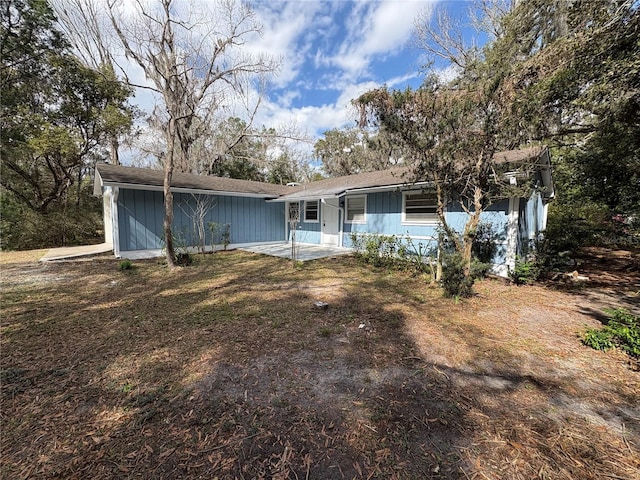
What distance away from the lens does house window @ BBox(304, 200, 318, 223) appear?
1216 cm

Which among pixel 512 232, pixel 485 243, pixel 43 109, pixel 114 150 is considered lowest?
pixel 485 243

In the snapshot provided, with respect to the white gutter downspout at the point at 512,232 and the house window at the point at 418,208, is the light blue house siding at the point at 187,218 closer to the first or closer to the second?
the house window at the point at 418,208

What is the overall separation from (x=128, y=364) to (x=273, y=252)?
7.43 metres

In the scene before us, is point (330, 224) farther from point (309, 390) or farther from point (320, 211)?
point (309, 390)

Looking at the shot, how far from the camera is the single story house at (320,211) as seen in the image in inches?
275

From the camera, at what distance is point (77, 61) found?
12.1 m

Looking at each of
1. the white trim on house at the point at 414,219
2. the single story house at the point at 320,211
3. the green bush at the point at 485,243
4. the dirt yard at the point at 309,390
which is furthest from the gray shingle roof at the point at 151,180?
the green bush at the point at 485,243

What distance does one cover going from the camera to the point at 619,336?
133 inches

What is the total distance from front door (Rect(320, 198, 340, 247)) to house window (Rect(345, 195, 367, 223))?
53cm

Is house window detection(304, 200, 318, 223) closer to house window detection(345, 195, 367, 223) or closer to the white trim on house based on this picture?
house window detection(345, 195, 367, 223)

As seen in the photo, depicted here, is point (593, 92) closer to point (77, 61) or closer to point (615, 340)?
point (615, 340)

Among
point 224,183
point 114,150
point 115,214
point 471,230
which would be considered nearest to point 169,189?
point 115,214

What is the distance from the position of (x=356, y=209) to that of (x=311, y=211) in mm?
2620

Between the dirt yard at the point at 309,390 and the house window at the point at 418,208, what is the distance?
3733 millimetres
